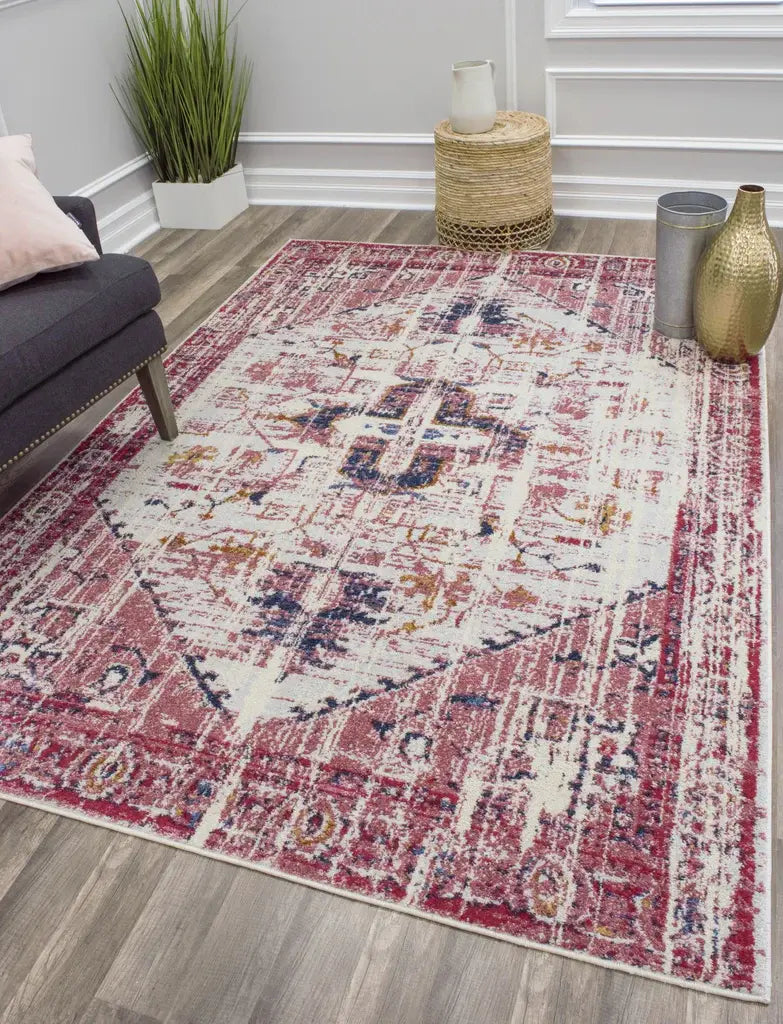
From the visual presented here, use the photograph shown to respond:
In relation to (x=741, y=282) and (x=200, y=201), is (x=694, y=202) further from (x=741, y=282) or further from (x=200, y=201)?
(x=200, y=201)

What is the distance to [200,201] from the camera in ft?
12.2

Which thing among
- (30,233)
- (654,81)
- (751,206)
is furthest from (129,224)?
(751,206)

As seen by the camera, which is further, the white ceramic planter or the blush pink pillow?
the white ceramic planter

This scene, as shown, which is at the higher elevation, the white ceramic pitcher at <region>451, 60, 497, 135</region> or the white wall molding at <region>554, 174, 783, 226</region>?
the white ceramic pitcher at <region>451, 60, 497, 135</region>

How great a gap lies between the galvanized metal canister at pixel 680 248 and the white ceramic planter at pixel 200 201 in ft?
6.02

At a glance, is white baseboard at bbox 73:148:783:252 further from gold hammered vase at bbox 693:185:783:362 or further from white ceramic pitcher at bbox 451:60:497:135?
gold hammered vase at bbox 693:185:783:362

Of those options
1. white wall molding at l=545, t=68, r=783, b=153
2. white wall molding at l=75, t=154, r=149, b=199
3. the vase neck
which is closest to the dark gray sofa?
white wall molding at l=75, t=154, r=149, b=199

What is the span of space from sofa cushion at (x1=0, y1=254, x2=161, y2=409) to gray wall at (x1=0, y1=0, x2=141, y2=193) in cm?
121

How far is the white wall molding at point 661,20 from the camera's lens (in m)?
3.04

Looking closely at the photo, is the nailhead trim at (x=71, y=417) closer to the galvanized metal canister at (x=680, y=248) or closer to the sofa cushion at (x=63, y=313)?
the sofa cushion at (x=63, y=313)

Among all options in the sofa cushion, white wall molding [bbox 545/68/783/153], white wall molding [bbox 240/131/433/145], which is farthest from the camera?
white wall molding [bbox 240/131/433/145]

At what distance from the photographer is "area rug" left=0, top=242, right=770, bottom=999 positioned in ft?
4.62

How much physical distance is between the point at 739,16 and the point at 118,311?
2.25 m

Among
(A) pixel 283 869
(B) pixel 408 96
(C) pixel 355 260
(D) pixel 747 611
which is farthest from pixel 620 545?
(B) pixel 408 96
